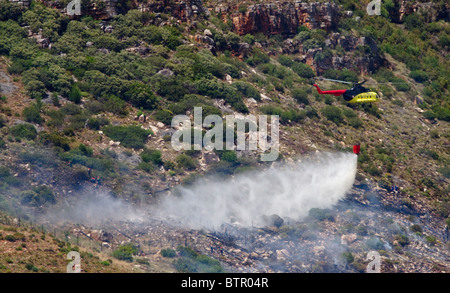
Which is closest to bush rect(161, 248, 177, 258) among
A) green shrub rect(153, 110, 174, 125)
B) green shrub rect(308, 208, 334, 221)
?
green shrub rect(308, 208, 334, 221)

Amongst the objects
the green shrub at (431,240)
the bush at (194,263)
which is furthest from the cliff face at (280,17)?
the bush at (194,263)

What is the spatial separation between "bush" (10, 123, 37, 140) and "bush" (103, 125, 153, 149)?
7.17m

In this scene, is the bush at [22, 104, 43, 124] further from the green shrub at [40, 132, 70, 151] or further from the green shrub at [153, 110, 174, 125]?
the green shrub at [153, 110, 174, 125]

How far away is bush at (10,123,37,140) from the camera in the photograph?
238ft

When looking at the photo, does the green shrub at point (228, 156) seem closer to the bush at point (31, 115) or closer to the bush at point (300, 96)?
the bush at point (300, 96)

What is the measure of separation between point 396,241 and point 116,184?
25.5 m

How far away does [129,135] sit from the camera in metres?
A: 77.1

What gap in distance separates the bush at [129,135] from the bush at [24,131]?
7.17 m

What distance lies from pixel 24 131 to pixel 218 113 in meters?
20.7

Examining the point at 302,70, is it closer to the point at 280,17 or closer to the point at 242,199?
the point at 280,17

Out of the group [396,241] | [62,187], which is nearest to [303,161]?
[396,241]

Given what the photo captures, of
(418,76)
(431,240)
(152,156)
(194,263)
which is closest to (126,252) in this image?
(194,263)

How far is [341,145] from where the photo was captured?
3428 inches
